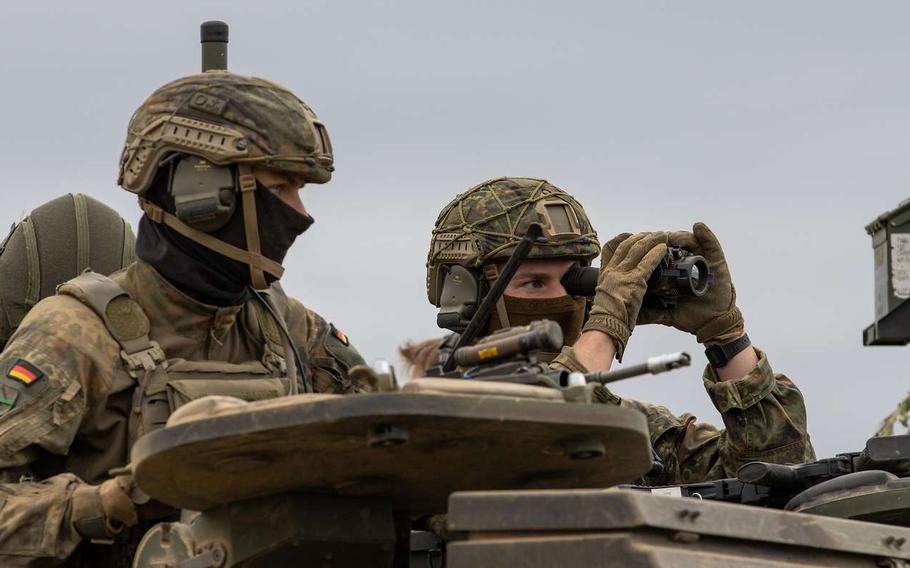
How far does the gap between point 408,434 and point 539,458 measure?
1.53 ft

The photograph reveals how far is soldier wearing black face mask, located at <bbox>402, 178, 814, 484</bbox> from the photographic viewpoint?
848 centimetres

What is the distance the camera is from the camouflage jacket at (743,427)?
860 cm

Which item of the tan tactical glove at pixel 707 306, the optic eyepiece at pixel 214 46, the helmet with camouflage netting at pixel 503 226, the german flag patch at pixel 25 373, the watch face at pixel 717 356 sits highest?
the optic eyepiece at pixel 214 46

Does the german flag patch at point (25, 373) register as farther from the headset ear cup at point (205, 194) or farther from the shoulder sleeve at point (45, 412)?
the headset ear cup at point (205, 194)

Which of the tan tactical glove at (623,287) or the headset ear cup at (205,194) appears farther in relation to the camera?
the tan tactical glove at (623,287)

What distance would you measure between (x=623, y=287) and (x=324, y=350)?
1883 mm

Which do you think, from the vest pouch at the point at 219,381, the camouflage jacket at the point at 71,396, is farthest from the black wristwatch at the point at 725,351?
the vest pouch at the point at 219,381

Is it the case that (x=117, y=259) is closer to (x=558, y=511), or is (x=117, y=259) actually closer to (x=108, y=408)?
(x=108, y=408)

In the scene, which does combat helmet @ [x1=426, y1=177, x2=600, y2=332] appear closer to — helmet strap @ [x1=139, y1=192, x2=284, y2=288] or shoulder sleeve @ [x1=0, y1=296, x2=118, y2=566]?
helmet strap @ [x1=139, y1=192, x2=284, y2=288]

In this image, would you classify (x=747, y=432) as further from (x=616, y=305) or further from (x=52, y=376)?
(x=52, y=376)

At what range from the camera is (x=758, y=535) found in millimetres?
4270

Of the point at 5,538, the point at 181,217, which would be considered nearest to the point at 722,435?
the point at 181,217

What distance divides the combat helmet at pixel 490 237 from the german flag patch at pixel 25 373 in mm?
2938

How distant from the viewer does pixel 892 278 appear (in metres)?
4.86
